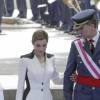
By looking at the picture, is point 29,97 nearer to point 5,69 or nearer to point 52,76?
point 52,76

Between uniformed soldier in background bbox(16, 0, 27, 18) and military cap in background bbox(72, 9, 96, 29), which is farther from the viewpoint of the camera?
uniformed soldier in background bbox(16, 0, 27, 18)

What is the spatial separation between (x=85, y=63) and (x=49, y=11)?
2811cm

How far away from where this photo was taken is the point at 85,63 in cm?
491

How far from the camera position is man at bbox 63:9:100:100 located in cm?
486

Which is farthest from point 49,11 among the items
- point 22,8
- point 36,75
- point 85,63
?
point 85,63

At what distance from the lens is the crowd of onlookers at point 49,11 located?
2688cm

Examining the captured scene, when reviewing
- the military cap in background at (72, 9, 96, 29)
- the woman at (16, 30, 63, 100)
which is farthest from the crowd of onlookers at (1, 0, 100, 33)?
the military cap in background at (72, 9, 96, 29)

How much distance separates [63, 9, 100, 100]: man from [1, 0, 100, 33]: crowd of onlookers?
43.9ft

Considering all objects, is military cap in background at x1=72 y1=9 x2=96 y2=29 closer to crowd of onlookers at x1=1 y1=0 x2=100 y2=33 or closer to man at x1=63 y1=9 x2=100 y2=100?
man at x1=63 y1=9 x2=100 y2=100

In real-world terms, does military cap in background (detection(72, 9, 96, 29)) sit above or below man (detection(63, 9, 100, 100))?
above

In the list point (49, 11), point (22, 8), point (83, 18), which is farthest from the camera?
point (22, 8)

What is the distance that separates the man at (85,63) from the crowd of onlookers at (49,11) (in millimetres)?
13367

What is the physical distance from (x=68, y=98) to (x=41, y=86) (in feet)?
1.57

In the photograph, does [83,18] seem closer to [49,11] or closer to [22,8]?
[49,11]
